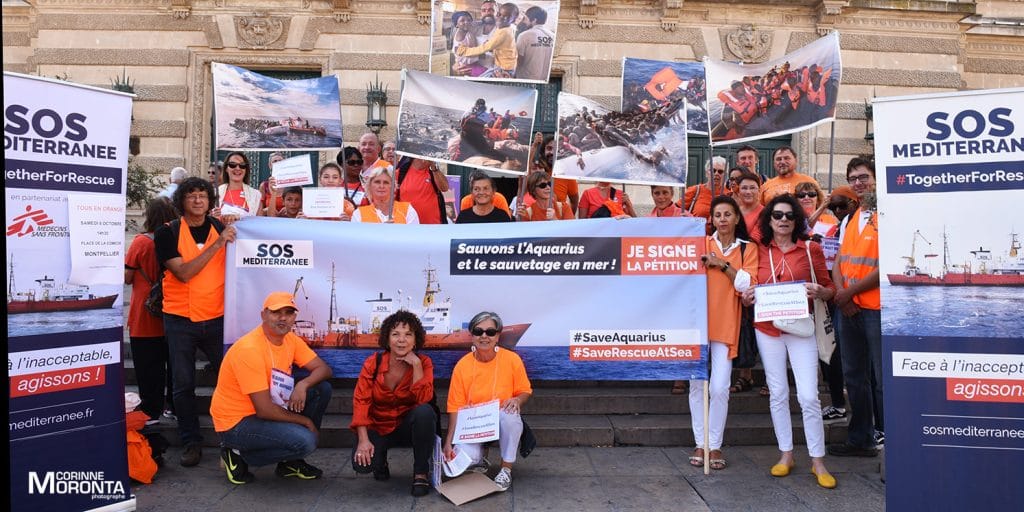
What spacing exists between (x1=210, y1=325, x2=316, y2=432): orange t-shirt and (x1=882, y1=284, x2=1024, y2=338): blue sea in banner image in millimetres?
4159

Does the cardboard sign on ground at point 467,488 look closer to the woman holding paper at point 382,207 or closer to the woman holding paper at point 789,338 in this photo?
the woman holding paper at point 789,338

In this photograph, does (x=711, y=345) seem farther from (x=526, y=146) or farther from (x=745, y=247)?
(x=526, y=146)

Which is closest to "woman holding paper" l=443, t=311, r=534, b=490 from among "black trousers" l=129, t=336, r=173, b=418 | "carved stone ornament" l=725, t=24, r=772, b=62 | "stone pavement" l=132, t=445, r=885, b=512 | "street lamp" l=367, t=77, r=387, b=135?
"stone pavement" l=132, t=445, r=885, b=512

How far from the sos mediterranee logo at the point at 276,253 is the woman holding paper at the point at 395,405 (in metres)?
1.16

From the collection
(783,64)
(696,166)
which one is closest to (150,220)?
(783,64)

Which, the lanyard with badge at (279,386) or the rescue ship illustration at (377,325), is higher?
the rescue ship illustration at (377,325)

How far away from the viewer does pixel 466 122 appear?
6.31m

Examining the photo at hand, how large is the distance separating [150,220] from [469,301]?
2.81 metres

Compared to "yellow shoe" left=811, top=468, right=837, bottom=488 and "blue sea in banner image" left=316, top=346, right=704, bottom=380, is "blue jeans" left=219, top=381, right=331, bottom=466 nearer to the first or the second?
"blue sea in banner image" left=316, top=346, right=704, bottom=380

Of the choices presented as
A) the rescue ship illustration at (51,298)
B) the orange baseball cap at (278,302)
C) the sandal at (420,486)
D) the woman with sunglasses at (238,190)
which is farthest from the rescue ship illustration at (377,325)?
the rescue ship illustration at (51,298)

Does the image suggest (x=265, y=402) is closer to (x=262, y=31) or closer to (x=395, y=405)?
(x=395, y=405)

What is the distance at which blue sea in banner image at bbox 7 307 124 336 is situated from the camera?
409 cm

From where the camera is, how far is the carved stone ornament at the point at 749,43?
13609mm

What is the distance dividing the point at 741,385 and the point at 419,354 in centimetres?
333
